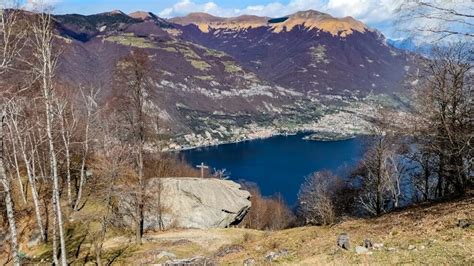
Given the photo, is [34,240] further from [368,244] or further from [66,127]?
[368,244]

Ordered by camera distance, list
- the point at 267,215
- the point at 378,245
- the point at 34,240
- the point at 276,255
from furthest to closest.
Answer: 1. the point at 267,215
2. the point at 34,240
3. the point at 276,255
4. the point at 378,245

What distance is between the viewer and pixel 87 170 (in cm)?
4500

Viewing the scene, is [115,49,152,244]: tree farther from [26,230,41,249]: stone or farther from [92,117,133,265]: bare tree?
[26,230,41,249]: stone

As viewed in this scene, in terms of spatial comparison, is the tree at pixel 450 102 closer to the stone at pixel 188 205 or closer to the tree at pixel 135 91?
the tree at pixel 135 91

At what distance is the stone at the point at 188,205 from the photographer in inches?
1453

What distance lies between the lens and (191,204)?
3906cm

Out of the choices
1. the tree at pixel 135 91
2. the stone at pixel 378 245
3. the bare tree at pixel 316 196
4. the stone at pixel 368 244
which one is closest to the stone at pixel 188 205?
the tree at pixel 135 91

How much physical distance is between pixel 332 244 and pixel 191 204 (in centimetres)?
2117

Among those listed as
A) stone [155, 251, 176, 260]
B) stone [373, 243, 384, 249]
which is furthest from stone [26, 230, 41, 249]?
stone [373, 243, 384, 249]

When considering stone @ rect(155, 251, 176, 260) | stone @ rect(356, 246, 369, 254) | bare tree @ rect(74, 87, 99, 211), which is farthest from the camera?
bare tree @ rect(74, 87, 99, 211)

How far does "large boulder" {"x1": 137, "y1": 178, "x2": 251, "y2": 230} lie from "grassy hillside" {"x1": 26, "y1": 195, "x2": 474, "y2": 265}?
1.95m

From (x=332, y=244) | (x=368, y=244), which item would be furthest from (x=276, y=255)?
(x=368, y=244)

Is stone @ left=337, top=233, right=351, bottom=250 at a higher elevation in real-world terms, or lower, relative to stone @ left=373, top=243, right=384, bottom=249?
lower

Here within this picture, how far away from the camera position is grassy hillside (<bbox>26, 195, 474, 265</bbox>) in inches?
582
